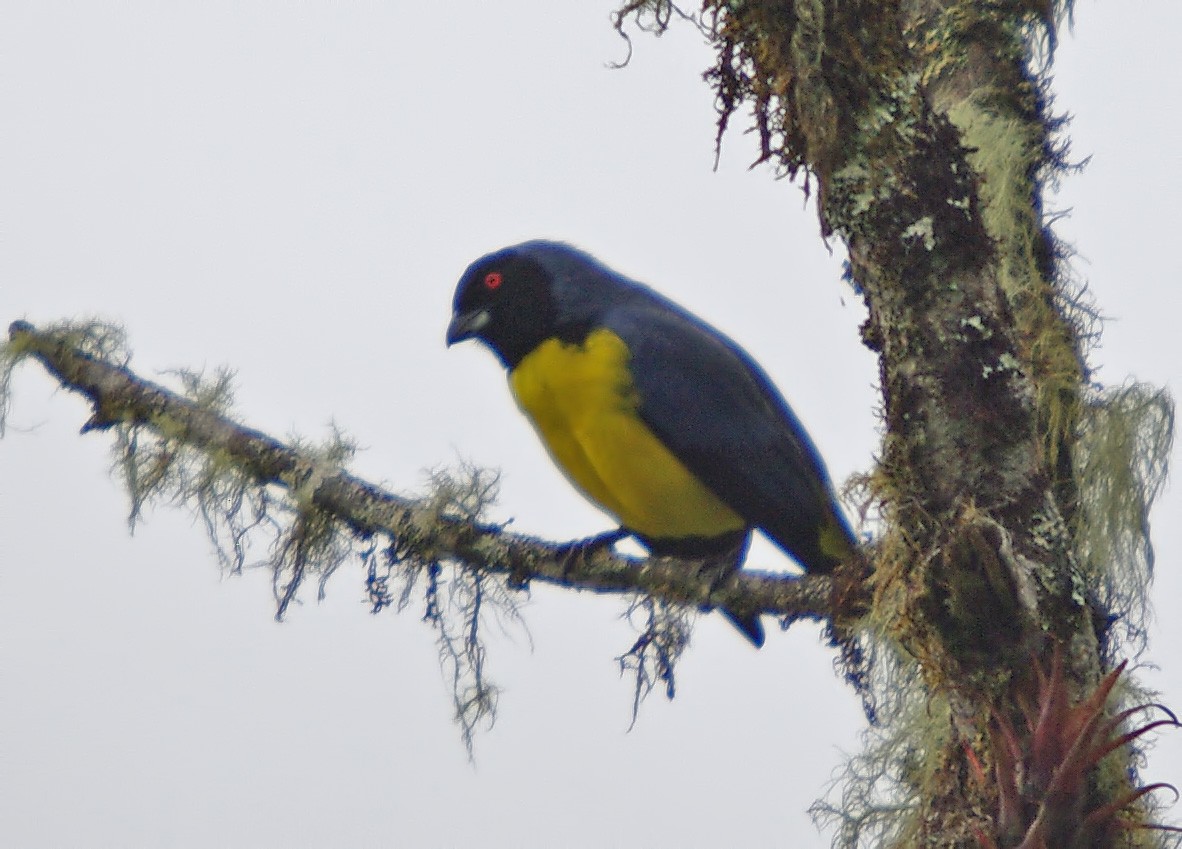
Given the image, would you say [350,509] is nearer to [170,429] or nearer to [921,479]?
[170,429]

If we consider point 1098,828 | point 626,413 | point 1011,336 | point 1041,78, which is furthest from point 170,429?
point 1041,78

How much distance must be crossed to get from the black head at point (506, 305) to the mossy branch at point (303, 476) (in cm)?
129

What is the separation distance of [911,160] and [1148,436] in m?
1.18

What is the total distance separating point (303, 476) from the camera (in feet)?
12.0

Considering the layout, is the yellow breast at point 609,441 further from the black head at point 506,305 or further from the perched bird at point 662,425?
the black head at point 506,305

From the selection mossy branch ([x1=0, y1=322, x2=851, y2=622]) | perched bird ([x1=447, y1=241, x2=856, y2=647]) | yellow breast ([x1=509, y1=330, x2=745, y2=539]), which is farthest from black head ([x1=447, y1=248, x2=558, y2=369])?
mossy branch ([x1=0, y1=322, x2=851, y2=622])

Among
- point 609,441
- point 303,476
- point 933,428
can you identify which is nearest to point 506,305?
point 609,441

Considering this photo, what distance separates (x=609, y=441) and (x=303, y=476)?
46.5 inches

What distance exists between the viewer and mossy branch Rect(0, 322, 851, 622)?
3629mm

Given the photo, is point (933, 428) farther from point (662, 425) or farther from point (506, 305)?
point (506, 305)

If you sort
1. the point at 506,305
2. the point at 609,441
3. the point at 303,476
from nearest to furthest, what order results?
the point at 303,476, the point at 609,441, the point at 506,305

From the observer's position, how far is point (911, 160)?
279cm

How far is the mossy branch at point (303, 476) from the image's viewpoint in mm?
3629

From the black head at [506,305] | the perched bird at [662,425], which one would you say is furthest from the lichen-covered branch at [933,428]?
the black head at [506,305]
